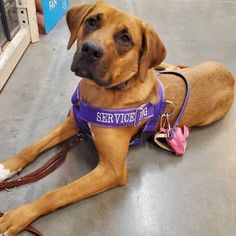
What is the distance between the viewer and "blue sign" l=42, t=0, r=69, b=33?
141 inches

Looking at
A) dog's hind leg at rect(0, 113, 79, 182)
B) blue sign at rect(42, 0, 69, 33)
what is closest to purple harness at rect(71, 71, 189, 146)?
dog's hind leg at rect(0, 113, 79, 182)

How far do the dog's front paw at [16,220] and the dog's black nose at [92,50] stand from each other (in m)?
0.85

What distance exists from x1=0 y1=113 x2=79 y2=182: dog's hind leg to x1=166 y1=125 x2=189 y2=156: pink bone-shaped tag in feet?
2.19

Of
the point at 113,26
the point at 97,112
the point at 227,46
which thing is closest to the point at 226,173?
the point at 97,112

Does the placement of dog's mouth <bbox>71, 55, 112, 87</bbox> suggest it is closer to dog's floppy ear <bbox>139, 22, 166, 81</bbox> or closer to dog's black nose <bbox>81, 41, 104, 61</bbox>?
dog's black nose <bbox>81, 41, 104, 61</bbox>

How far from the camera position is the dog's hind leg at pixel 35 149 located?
1901 mm

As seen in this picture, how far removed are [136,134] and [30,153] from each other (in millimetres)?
695

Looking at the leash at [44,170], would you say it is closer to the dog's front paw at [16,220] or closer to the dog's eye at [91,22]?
the dog's front paw at [16,220]

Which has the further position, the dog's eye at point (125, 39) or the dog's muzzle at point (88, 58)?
the dog's eye at point (125, 39)

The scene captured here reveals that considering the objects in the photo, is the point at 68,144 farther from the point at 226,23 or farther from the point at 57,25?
the point at 226,23

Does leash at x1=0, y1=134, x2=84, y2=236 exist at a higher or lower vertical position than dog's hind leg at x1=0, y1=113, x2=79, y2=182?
lower

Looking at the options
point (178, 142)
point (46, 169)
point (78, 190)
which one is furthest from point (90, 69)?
point (178, 142)

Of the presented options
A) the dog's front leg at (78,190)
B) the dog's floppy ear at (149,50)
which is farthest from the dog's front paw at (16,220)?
the dog's floppy ear at (149,50)

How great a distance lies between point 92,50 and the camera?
152 centimetres
